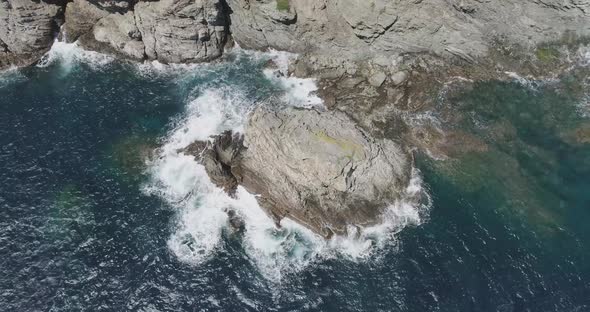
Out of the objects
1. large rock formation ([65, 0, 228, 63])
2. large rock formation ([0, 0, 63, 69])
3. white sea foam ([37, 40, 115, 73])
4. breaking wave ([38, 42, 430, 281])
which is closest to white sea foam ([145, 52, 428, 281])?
breaking wave ([38, 42, 430, 281])

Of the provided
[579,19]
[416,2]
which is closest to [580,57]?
[579,19]

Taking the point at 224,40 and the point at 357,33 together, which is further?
the point at 224,40

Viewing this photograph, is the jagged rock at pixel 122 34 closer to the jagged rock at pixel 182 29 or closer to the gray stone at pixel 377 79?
the jagged rock at pixel 182 29

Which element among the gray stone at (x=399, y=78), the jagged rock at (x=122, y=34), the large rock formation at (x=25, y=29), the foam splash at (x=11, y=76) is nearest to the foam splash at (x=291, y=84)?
the gray stone at (x=399, y=78)

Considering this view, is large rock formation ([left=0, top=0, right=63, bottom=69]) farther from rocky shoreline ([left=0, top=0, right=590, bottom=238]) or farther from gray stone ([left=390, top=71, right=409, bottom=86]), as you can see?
gray stone ([left=390, top=71, right=409, bottom=86])

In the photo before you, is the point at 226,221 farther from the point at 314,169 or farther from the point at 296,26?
the point at 296,26

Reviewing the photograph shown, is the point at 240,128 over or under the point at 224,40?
under

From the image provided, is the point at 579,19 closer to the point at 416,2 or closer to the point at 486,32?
the point at 486,32
